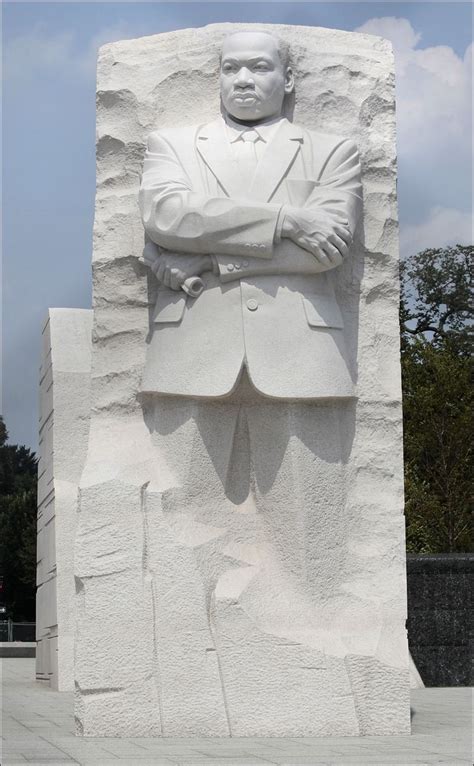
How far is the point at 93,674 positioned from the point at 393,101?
371 cm

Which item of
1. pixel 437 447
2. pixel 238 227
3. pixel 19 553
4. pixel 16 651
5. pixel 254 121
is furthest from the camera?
pixel 19 553

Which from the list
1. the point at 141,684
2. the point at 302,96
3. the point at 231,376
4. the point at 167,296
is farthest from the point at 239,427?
the point at 302,96

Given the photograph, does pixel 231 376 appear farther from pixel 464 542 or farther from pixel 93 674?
pixel 464 542

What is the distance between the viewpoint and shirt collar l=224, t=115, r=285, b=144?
6672 millimetres

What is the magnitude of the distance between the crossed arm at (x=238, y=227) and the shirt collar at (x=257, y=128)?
0.35 metres

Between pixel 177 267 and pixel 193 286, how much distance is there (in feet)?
0.44

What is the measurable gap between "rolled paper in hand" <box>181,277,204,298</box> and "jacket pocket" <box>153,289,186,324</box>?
65 mm

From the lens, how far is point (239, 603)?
622cm

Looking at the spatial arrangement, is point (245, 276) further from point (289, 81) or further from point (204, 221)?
point (289, 81)

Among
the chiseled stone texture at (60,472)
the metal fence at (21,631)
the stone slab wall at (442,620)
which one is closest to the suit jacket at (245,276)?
the chiseled stone texture at (60,472)

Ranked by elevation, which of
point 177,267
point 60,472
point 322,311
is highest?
point 177,267

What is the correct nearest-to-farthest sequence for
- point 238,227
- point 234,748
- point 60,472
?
1. point 234,748
2. point 238,227
3. point 60,472

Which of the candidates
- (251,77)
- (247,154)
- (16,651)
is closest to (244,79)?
(251,77)

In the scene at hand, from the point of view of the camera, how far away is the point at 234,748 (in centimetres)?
561
